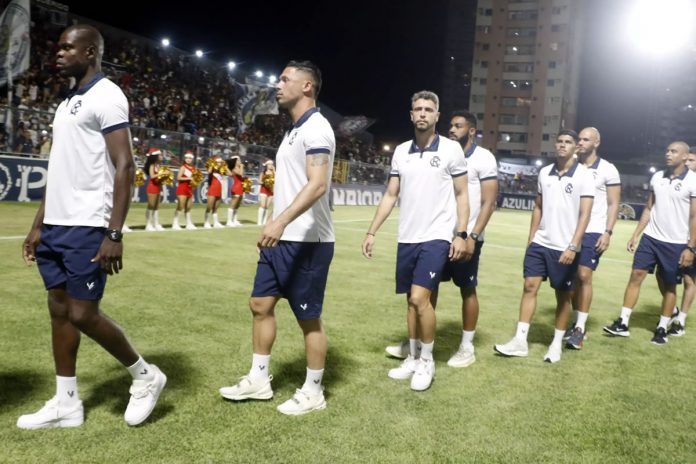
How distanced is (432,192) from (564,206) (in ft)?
5.83

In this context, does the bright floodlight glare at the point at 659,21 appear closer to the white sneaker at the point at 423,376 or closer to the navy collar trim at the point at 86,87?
the white sneaker at the point at 423,376

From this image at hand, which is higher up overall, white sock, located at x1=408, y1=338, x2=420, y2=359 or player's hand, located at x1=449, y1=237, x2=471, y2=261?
player's hand, located at x1=449, y1=237, x2=471, y2=261

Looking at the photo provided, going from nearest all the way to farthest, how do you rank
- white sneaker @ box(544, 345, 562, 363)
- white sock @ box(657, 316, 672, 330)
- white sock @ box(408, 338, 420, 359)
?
white sock @ box(408, 338, 420, 359) < white sneaker @ box(544, 345, 562, 363) < white sock @ box(657, 316, 672, 330)

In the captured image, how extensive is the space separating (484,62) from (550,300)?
81138mm

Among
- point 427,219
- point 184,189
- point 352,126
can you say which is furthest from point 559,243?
point 352,126

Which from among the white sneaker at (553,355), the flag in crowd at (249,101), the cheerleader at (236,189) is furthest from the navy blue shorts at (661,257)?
the flag in crowd at (249,101)

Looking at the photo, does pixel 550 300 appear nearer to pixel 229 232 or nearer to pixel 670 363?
pixel 670 363

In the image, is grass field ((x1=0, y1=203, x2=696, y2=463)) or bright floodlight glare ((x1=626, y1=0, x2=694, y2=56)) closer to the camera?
grass field ((x1=0, y1=203, x2=696, y2=463))

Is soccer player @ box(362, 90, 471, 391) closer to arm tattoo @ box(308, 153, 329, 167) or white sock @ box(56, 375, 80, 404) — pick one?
arm tattoo @ box(308, 153, 329, 167)

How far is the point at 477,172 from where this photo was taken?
5383 millimetres

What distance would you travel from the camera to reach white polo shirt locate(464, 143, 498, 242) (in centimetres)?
533

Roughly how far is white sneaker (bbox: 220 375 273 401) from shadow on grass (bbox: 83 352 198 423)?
38 cm

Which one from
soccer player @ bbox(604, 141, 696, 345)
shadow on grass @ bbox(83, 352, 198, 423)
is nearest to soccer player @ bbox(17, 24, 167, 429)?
shadow on grass @ bbox(83, 352, 198, 423)

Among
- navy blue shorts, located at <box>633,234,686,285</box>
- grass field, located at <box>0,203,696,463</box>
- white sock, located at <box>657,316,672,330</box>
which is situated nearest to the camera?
grass field, located at <box>0,203,696,463</box>
